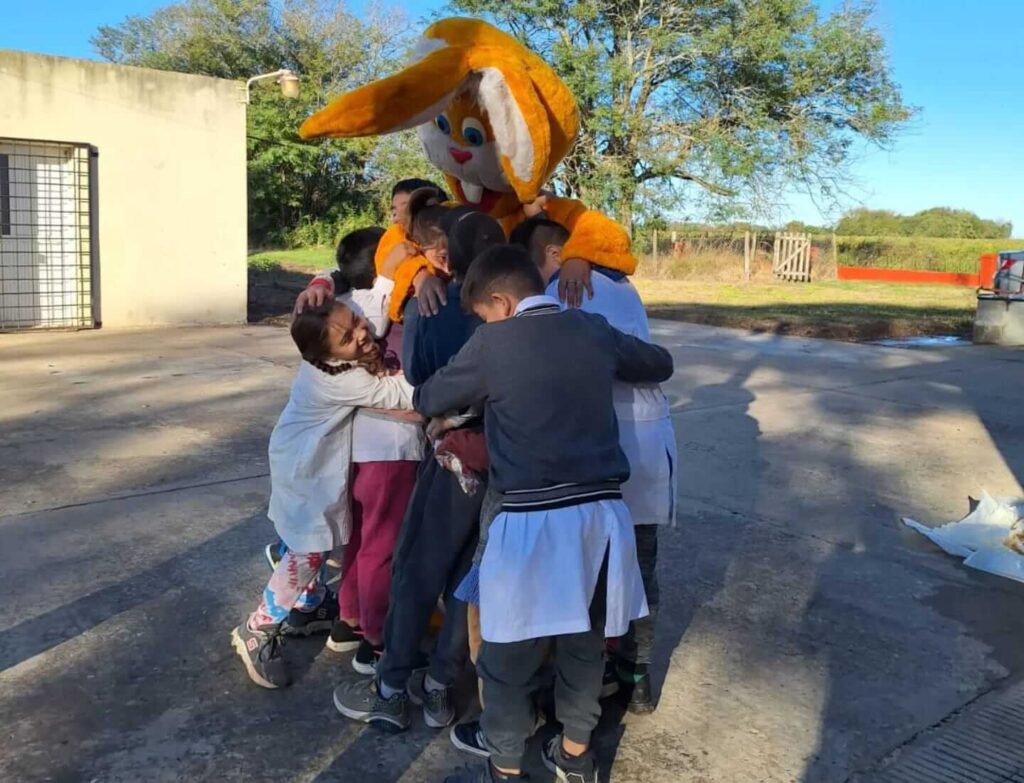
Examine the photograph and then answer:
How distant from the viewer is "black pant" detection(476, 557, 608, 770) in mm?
2393

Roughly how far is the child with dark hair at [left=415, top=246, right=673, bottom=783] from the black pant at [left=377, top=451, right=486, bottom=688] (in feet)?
1.06

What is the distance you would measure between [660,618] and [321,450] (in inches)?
62.7

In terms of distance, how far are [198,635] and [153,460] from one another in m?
2.59

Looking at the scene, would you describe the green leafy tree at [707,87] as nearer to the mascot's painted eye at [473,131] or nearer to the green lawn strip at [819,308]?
the green lawn strip at [819,308]

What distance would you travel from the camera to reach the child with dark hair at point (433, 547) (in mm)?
2658

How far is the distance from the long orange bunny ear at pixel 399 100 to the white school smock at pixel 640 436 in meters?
0.70

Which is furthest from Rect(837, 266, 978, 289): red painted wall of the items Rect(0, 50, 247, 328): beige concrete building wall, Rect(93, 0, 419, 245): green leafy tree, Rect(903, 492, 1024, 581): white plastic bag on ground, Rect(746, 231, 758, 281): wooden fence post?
Rect(903, 492, 1024, 581): white plastic bag on ground

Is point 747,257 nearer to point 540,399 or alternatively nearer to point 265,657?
point 265,657

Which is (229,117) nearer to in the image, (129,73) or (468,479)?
(129,73)

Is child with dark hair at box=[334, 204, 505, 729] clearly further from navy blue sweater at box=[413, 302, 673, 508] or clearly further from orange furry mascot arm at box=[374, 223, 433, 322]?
navy blue sweater at box=[413, 302, 673, 508]

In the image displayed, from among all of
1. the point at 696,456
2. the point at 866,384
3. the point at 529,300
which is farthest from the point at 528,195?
the point at 866,384

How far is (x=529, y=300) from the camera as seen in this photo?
93.7 inches

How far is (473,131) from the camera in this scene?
9.95 ft

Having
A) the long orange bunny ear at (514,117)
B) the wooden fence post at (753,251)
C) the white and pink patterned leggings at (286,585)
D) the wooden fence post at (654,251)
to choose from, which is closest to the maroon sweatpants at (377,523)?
the white and pink patterned leggings at (286,585)
